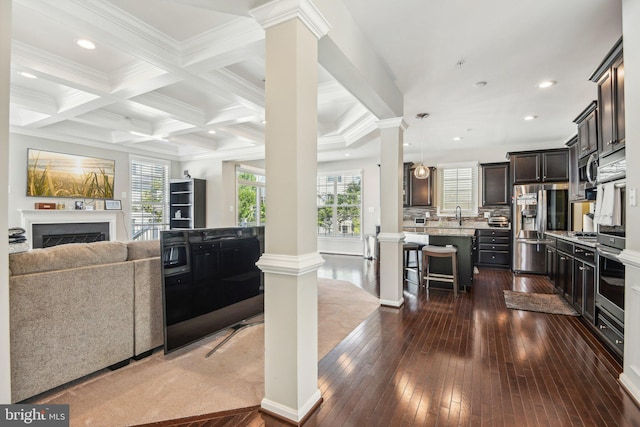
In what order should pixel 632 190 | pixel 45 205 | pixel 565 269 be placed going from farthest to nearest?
pixel 45 205
pixel 565 269
pixel 632 190

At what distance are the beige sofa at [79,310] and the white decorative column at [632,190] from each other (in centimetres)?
347

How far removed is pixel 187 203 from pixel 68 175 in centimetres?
237

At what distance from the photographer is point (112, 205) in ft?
21.2

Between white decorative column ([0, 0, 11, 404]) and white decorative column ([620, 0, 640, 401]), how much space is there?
3524 mm

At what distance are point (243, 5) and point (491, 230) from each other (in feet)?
20.8

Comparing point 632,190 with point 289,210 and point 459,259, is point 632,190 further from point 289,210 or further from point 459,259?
point 459,259

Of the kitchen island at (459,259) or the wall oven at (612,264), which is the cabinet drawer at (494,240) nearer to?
the kitchen island at (459,259)

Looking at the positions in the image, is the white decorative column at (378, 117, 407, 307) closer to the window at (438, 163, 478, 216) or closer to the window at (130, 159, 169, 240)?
the window at (438, 163, 478, 216)

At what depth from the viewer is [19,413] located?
5.06ft

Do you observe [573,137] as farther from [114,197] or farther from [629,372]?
[114,197]

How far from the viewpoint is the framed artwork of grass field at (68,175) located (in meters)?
5.45

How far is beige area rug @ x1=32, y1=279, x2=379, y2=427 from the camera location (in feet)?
5.97

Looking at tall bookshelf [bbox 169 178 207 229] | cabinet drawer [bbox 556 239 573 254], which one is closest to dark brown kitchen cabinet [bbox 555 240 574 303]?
cabinet drawer [bbox 556 239 573 254]

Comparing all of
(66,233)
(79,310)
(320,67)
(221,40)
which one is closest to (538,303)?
(320,67)
